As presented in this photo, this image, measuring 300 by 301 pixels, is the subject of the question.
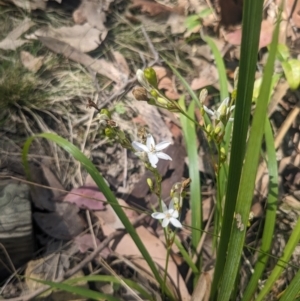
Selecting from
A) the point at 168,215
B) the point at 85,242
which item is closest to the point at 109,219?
the point at 85,242

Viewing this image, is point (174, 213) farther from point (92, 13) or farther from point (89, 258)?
point (92, 13)

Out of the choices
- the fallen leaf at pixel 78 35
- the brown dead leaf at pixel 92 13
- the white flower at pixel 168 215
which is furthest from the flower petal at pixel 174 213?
the brown dead leaf at pixel 92 13

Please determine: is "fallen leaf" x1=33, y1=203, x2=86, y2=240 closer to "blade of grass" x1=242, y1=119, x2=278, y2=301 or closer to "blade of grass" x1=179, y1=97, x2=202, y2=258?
"blade of grass" x1=179, y1=97, x2=202, y2=258

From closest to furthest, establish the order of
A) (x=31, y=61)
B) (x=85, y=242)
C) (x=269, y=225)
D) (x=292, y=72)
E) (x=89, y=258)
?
(x=269, y=225), (x=89, y=258), (x=85, y=242), (x=292, y=72), (x=31, y=61)

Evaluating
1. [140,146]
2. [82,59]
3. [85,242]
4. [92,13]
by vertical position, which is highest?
[140,146]

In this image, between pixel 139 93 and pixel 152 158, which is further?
pixel 152 158

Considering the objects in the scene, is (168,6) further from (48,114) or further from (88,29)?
(48,114)
